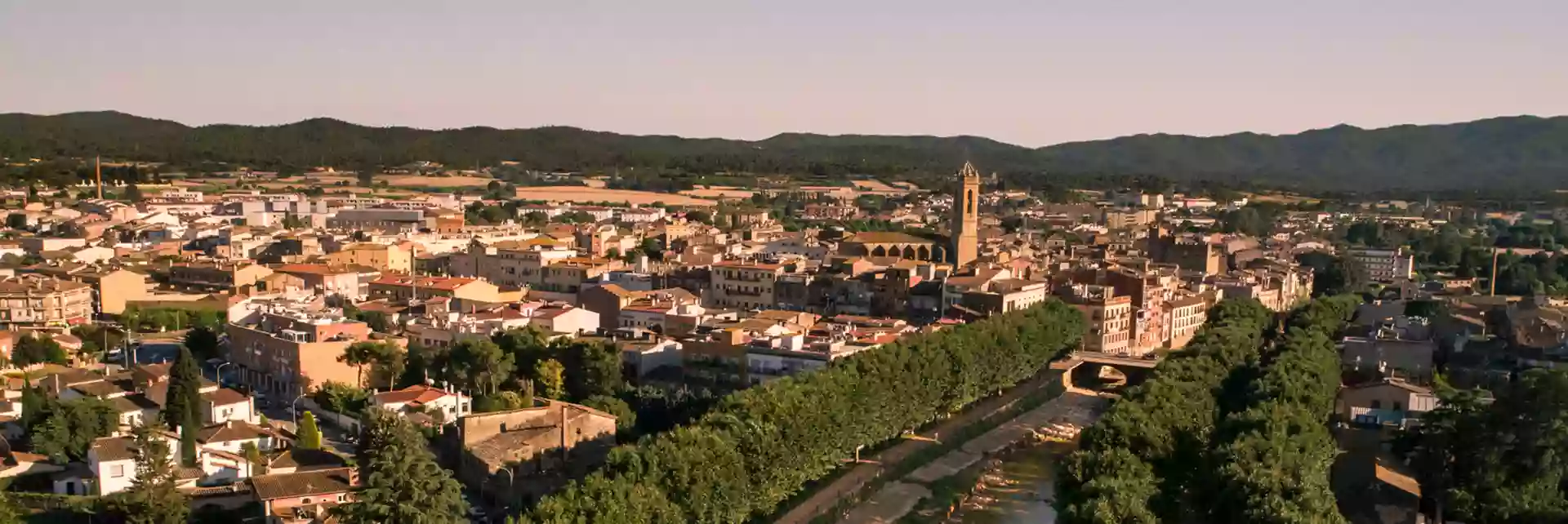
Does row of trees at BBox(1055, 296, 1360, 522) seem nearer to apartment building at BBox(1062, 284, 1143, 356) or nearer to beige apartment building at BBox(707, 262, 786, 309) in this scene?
apartment building at BBox(1062, 284, 1143, 356)

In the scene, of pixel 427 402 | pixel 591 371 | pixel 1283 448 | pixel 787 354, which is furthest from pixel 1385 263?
pixel 427 402

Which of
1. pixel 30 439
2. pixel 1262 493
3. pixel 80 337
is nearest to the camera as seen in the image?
pixel 1262 493

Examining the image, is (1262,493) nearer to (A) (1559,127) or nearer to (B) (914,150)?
(B) (914,150)

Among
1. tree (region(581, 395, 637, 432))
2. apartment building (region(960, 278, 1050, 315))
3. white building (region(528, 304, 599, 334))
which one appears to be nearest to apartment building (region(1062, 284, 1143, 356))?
apartment building (region(960, 278, 1050, 315))

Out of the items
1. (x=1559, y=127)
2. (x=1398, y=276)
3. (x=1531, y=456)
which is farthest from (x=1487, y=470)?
(x=1559, y=127)

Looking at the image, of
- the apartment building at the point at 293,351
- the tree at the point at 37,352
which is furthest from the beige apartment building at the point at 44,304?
the apartment building at the point at 293,351

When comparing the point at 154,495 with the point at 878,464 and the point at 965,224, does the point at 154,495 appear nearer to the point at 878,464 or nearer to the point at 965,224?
the point at 878,464

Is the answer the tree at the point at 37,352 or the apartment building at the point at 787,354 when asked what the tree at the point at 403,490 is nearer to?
the apartment building at the point at 787,354
